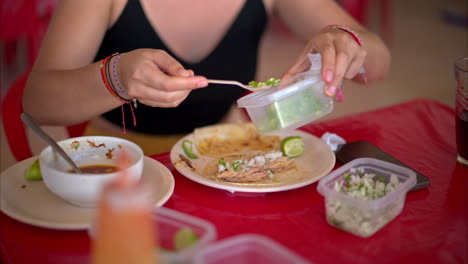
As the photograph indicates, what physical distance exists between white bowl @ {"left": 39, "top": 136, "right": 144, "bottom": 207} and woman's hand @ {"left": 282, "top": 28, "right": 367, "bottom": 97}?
17.7 inches

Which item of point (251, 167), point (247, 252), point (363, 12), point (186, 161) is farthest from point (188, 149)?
point (363, 12)

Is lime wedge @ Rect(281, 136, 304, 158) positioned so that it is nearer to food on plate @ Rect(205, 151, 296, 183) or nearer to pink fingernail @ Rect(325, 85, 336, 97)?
food on plate @ Rect(205, 151, 296, 183)

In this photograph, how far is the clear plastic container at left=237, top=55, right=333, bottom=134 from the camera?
1.13 meters

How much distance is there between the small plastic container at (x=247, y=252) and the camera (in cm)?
71

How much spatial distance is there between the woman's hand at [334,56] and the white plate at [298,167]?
0.60 ft

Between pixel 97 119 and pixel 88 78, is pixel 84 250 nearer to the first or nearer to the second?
pixel 88 78

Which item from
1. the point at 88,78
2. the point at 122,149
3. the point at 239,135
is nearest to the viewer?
the point at 122,149

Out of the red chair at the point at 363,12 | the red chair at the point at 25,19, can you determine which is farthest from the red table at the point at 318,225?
the red chair at the point at 363,12

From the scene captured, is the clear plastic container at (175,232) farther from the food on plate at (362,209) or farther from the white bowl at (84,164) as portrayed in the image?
the food on plate at (362,209)

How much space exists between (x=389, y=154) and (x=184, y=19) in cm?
86

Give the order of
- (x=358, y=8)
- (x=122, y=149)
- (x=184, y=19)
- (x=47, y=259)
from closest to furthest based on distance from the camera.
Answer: (x=47, y=259) < (x=122, y=149) < (x=184, y=19) < (x=358, y=8)

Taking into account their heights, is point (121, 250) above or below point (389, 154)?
above

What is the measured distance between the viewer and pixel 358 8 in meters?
4.98

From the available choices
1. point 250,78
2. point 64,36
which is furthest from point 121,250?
point 250,78
